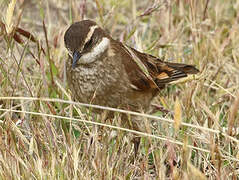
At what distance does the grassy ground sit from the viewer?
3.06 metres

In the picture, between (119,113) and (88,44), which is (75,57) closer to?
(88,44)

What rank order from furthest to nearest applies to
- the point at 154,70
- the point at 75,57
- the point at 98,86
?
1. the point at 154,70
2. the point at 98,86
3. the point at 75,57

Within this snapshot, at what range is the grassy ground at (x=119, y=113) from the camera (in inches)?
121

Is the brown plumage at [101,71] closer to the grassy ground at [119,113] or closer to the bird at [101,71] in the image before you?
the bird at [101,71]

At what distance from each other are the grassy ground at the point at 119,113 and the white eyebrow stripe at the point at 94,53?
0.78ft

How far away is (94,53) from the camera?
3895mm

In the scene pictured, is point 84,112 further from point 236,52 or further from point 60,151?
point 236,52

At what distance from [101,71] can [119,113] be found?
354mm

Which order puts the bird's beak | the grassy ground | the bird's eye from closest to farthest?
the grassy ground → the bird's beak → the bird's eye

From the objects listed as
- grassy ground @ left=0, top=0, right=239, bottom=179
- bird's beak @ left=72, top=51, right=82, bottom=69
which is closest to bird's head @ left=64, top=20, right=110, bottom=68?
bird's beak @ left=72, top=51, right=82, bottom=69

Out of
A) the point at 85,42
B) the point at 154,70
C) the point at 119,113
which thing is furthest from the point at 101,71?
the point at 154,70

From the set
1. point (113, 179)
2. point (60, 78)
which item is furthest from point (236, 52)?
point (113, 179)

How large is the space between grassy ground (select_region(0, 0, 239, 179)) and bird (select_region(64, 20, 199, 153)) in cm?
15

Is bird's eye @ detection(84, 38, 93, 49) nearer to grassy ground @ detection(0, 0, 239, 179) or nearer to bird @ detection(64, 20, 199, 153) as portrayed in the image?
bird @ detection(64, 20, 199, 153)
